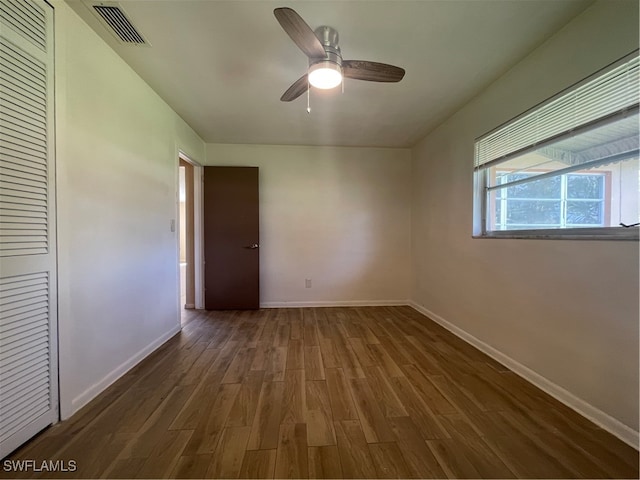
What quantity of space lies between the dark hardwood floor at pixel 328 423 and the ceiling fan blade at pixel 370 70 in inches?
82.8

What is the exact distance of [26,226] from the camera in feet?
4.19

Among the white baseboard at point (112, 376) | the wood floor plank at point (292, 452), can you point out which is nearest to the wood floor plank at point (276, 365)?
the wood floor plank at point (292, 452)

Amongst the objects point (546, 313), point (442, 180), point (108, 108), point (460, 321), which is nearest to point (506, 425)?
point (546, 313)

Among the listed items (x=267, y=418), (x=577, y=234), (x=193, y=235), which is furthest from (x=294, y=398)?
(x=193, y=235)

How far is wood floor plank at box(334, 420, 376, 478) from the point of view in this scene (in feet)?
3.76

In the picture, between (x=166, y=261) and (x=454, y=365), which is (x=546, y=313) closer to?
(x=454, y=365)

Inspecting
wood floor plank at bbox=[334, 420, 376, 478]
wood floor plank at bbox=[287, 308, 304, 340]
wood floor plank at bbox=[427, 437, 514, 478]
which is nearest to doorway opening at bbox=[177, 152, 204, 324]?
wood floor plank at bbox=[287, 308, 304, 340]

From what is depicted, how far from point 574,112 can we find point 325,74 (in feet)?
5.07

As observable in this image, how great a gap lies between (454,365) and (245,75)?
113 inches

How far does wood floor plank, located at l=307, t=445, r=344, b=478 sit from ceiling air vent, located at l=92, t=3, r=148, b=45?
2596mm

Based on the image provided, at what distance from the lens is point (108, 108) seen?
5.89 feet

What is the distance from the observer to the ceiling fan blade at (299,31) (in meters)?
1.23

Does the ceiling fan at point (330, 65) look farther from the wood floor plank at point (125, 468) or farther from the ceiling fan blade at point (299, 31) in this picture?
the wood floor plank at point (125, 468)

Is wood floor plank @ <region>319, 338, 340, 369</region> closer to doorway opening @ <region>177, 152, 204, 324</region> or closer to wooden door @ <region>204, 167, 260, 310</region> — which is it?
wooden door @ <region>204, 167, 260, 310</region>
